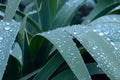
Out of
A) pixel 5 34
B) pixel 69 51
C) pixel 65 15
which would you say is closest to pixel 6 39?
pixel 5 34

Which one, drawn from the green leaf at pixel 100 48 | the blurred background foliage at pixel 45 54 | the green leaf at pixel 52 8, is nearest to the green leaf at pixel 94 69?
the blurred background foliage at pixel 45 54

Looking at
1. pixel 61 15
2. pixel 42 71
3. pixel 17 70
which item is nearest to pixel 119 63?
pixel 42 71

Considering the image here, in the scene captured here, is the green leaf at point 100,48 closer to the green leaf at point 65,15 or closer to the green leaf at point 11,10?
the green leaf at point 11,10

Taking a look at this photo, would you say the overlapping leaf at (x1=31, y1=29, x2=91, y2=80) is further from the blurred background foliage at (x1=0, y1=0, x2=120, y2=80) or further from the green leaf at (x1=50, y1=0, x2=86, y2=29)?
the green leaf at (x1=50, y1=0, x2=86, y2=29)

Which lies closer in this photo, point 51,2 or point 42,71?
point 42,71

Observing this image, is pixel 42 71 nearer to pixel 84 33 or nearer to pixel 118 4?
pixel 84 33

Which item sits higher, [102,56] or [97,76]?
[102,56]

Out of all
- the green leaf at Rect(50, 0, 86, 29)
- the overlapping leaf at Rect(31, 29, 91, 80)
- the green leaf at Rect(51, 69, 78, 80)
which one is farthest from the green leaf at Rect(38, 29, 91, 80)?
the green leaf at Rect(50, 0, 86, 29)
